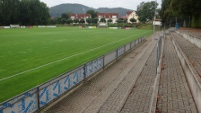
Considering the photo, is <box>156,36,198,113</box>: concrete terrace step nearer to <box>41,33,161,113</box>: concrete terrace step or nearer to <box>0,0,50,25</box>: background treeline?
<box>41,33,161,113</box>: concrete terrace step

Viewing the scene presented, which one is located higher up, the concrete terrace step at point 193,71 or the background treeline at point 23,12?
the background treeline at point 23,12

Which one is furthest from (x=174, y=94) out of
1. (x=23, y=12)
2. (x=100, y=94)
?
(x=23, y=12)

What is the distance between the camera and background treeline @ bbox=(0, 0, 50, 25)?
99.6 meters

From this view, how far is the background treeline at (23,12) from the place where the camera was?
327ft

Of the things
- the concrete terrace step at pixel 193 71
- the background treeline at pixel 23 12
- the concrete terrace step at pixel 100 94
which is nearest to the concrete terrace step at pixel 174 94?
the concrete terrace step at pixel 193 71

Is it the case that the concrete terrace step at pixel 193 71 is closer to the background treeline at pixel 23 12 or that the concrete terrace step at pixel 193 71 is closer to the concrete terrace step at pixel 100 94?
the concrete terrace step at pixel 100 94

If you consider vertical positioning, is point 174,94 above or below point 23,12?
below

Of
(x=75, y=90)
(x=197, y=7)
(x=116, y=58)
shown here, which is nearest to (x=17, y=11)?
(x=197, y=7)

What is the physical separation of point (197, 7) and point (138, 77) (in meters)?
36.2

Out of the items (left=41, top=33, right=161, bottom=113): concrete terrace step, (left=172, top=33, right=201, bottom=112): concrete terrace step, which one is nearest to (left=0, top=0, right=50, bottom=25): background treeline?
(left=41, top=33, right=161, bottom=113): concrete terrace step

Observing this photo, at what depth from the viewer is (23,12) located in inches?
4449

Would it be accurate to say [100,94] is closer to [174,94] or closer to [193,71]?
[174,94]

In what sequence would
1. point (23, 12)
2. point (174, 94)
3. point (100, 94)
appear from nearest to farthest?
point (174, 94) < point (100, 94) < point (23, 12)

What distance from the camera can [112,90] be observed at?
11.6 m
